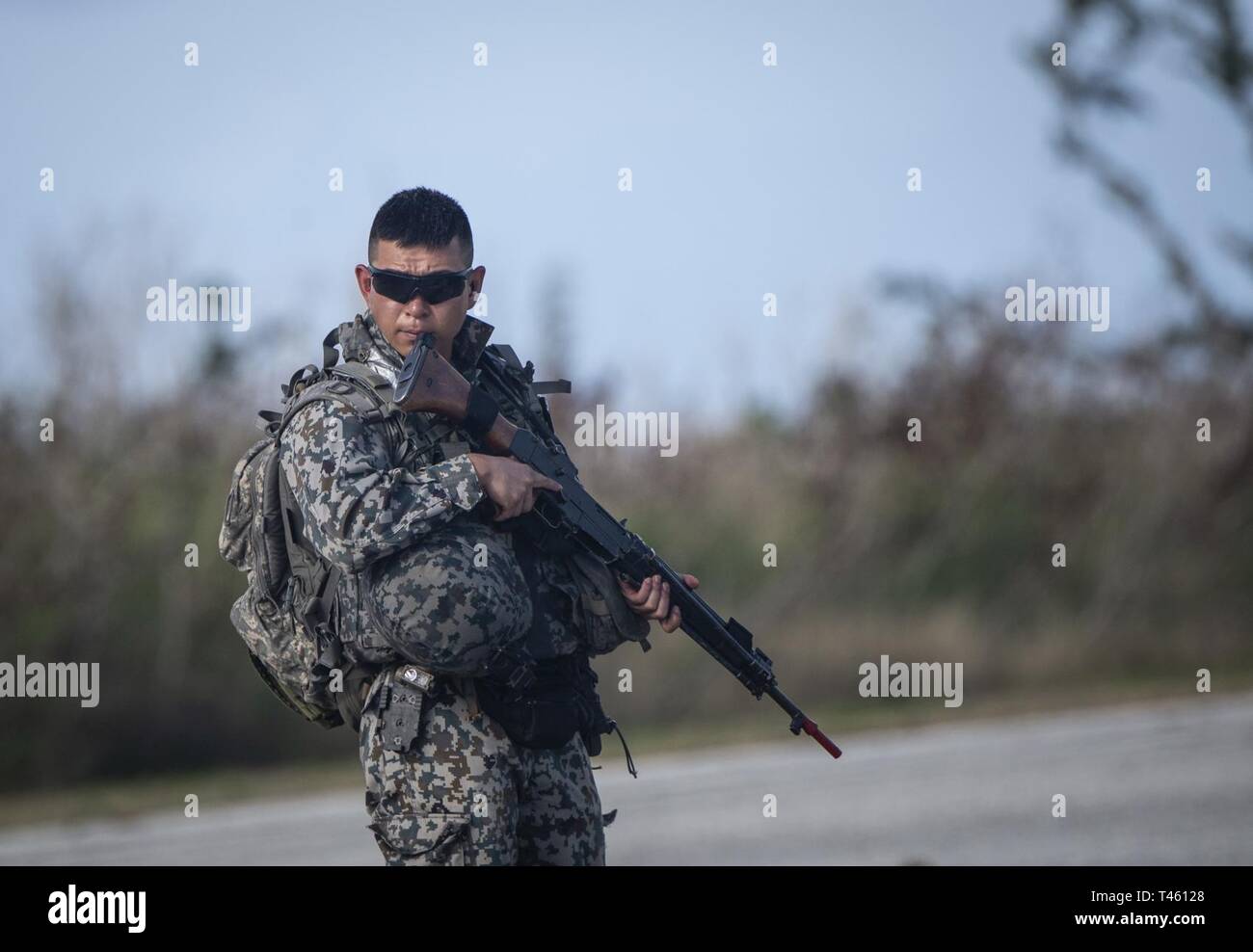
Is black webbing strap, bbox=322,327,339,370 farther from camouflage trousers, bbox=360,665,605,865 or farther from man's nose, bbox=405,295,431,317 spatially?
camouflage trousers, bbox=360,665,605,865

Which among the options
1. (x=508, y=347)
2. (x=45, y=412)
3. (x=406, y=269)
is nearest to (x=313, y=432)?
(x=406, y=269)

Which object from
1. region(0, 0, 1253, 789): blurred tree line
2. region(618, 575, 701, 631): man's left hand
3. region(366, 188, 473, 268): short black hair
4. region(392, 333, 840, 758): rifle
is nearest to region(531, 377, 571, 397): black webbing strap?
region(392, 333, 840, 758): rifle

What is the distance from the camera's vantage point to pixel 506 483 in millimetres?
3090

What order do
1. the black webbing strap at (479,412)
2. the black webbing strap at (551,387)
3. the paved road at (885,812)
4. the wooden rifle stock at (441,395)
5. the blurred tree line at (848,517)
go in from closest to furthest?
1. the wooden rifle stock at (441,395)
2. the black webbing strap at (479,412)
3. the black webbing strap at (551,387)
4. the paved road at (885,812)
5. the blurred tree line at (848,517)

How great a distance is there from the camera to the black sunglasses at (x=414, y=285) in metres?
3.20

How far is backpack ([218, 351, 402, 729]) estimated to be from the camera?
3.14 metres

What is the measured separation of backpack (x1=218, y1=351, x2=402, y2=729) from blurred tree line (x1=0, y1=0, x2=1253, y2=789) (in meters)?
7.16

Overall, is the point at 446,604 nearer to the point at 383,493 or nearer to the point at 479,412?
the point at 383,493

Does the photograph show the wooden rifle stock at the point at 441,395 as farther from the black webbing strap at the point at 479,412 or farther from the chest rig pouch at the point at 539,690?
the chest rig pouch at the point at 539,690

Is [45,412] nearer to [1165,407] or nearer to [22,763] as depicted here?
[22,763]

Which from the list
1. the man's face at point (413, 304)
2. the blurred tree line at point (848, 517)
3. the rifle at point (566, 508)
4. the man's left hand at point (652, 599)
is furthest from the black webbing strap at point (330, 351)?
the blurred tree line at point (848, 517)

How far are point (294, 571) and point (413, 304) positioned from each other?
24.3 inches

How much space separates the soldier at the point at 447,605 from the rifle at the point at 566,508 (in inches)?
2.4

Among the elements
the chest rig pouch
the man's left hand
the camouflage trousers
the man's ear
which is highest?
the man's ear
